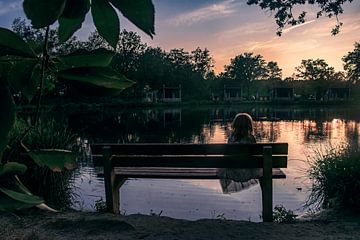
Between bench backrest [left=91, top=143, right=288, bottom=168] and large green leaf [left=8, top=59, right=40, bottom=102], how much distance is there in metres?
4.84

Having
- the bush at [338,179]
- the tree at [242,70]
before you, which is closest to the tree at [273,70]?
the tree at [242,70]

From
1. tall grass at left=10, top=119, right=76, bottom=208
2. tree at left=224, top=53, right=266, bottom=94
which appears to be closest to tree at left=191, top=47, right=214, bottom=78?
tree at left=224, top=53, right=266, bottom=94

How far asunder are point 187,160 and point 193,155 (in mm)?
116

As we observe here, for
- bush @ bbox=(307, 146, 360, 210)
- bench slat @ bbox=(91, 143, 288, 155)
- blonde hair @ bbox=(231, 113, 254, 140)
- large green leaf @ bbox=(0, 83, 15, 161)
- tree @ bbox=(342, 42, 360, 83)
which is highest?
tree @ bbox=(342, 42, 360, 83)

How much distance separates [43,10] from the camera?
17.3 inches

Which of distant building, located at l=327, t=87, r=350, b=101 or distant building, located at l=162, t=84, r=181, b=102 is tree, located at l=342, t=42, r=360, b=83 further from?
distant building, located at l=162, t=84, r=181, b=102

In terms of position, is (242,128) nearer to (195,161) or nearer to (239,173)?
(239,173)

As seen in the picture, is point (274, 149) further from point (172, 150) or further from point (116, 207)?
point (116, 207)

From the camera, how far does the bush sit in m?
6.21

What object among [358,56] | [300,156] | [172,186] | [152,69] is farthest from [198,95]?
[172,186]

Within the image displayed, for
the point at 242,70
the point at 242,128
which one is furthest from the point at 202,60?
the point at 242,128

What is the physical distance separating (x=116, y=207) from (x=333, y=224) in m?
2.99

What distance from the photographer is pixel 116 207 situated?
6.14 meters

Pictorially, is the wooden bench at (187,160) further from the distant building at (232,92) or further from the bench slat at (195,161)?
the distant building at (232,92)
